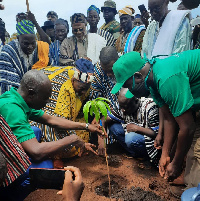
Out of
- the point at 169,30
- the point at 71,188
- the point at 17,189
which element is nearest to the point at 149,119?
the point at 169,30

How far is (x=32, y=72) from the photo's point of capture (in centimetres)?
241

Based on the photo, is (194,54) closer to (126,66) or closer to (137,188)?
(126,66)

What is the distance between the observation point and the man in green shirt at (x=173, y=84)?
191cm

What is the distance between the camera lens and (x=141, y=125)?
11.7 feet

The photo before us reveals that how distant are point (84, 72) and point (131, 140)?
4.46ft

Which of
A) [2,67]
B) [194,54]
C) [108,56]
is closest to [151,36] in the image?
[108,56]

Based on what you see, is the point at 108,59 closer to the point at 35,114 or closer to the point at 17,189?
the point at 35,114

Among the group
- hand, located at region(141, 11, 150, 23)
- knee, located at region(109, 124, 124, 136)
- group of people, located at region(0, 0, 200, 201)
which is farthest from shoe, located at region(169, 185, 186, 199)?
hand, located at region(141, 11, 150, 23)

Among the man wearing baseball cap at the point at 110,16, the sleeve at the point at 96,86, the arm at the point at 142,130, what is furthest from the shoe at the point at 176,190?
the man wearing baseball cap at the point at 110,16

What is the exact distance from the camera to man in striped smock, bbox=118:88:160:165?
3.39 meters

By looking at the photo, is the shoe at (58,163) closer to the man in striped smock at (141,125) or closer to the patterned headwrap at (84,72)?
the man in striped smock at (141,125)

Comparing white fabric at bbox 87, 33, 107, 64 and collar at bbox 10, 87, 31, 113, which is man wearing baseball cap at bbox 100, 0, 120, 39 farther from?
collar at bbox 10, 87, 31, 113

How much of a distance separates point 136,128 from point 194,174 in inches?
42.6

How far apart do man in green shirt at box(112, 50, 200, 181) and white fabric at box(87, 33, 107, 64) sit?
2993 millimetres
